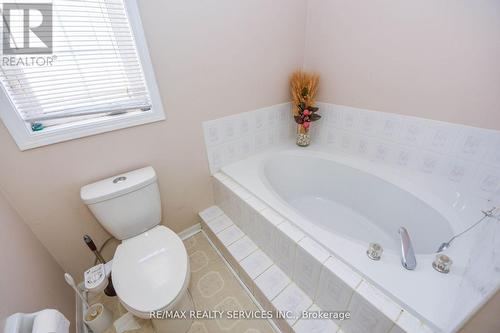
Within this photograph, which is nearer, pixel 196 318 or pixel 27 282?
pixel 27 282

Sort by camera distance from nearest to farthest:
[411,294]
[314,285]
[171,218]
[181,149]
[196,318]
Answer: [411,294] → [314,285] → [196,318] → [181,149] → [171,218]

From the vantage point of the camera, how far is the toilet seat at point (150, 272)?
32.9 inches

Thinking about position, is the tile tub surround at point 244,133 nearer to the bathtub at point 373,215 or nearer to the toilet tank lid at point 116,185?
the bathtub at point 373,215

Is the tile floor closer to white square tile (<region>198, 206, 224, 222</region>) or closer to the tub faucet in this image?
white square tile (<region>198, 206, 224, 222</region>)

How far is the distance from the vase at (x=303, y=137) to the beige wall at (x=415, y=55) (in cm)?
36

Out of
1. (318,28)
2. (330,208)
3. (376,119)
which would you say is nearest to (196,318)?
(330,208)

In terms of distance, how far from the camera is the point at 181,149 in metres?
1.35

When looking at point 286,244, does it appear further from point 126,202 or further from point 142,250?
point 126,202

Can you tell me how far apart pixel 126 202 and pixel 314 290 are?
109 cm

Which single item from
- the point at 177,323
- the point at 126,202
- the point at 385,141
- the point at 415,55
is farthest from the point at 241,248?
the point at 415,55

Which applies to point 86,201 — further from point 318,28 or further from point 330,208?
point 318,28

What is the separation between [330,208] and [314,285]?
33.0 inches

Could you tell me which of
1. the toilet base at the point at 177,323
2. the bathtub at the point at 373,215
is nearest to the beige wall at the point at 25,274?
the toilet base at the point at 177,323

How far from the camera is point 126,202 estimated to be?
1.07 meters
